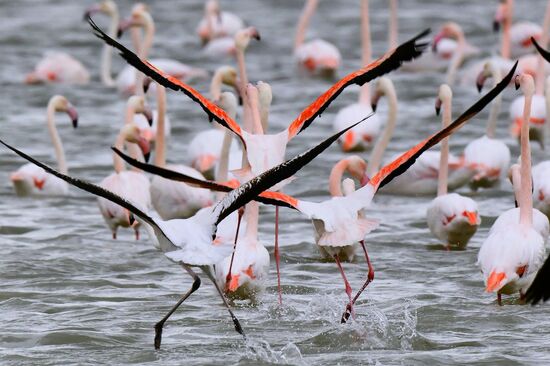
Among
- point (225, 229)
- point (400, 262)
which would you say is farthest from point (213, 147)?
point (225, 229)

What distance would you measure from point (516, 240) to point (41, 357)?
2383mm

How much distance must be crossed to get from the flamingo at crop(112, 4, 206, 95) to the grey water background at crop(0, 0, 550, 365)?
0.30 m

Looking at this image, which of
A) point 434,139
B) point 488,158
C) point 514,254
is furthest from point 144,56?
point 434,139

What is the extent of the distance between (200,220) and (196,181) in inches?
16.9

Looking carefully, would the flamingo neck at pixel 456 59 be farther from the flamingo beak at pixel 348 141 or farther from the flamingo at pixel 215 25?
the flamingo at pixel 215 25

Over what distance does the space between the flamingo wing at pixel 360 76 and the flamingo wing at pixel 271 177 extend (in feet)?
3.03

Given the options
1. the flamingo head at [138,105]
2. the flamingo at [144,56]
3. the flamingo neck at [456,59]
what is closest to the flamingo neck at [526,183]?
the flamingo head at [138,105]

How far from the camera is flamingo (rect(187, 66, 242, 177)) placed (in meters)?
10.8

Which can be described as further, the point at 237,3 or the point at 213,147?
the point at 237,3

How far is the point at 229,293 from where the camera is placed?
23.6ft

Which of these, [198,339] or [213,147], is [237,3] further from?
[198,339]

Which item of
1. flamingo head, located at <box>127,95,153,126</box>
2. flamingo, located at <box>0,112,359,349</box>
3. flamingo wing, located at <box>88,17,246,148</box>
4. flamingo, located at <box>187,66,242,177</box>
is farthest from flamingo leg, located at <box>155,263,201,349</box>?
flamingo, located at <box>187,66,242,177</box>

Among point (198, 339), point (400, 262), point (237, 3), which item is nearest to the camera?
point (198, 339)

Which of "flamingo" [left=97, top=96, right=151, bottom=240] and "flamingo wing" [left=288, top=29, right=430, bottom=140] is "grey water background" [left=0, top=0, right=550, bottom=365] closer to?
"flamingo" [left=97, top=96, right=151, bottom=240]
